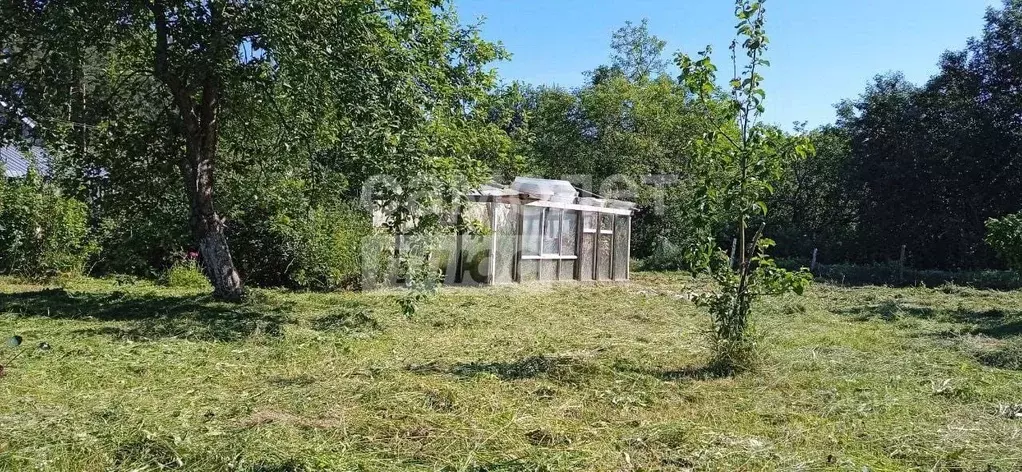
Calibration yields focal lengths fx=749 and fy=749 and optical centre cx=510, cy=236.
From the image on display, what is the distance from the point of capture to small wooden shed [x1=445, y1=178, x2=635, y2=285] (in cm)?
1330

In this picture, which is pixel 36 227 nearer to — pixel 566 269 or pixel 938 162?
pixel 566 269

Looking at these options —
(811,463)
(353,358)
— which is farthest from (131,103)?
(811,463)

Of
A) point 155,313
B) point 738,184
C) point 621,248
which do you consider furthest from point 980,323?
point 155,313

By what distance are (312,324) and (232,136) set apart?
125 inches

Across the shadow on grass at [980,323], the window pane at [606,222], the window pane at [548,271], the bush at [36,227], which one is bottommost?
the shadow on grass at [980,323]

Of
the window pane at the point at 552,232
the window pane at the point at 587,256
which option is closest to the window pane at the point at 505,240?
the window pane at the point at 552,232

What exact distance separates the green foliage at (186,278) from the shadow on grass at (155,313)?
5.29 feet

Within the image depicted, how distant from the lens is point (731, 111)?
5781 mm

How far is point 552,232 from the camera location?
14695 mm

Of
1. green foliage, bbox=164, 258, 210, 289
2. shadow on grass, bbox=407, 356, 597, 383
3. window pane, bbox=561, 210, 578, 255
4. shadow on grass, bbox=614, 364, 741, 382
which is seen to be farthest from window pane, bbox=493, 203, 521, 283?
shadow on grass, bbox=614, 364, 741, 382

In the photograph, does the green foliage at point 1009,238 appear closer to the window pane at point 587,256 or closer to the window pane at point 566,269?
the window pane at point 587,256

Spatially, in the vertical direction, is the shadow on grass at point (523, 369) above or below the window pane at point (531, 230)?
below

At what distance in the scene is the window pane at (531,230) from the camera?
14.0 meters

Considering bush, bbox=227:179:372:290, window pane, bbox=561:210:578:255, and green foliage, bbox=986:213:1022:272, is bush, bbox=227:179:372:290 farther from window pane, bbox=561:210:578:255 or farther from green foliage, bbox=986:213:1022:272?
green foliage, bbox=986:213:1022:272
